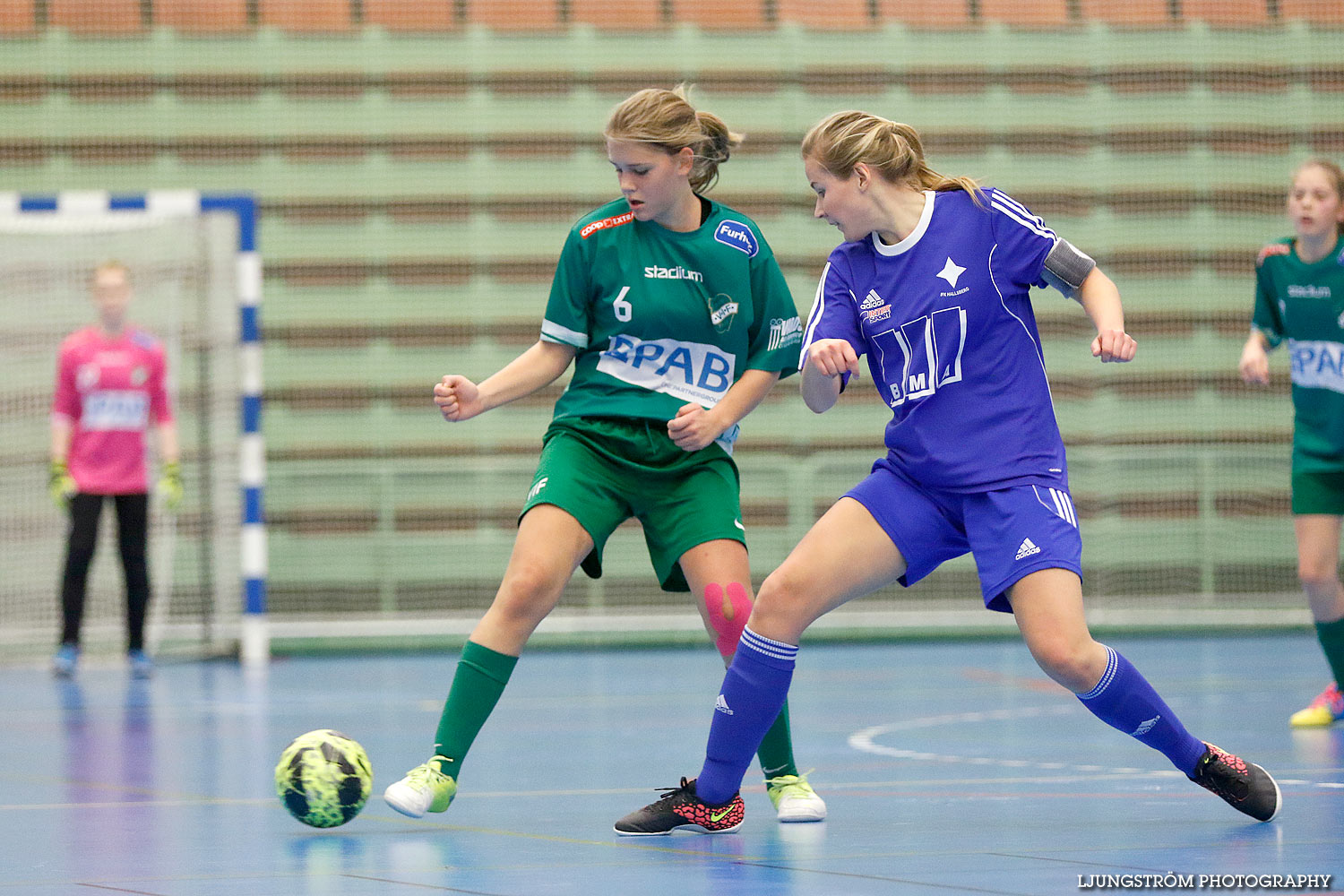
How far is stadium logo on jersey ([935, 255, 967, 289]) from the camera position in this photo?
384 centimetres

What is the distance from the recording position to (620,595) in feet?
35.8

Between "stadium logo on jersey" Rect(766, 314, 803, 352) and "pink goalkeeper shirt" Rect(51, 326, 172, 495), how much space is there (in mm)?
5685

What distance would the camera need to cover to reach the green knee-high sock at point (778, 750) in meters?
4.25

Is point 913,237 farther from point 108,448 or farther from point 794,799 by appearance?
point 108,448

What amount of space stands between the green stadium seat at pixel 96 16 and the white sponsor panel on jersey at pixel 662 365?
7.89 m

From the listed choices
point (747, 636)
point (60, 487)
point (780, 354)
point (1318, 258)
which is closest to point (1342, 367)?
point (1318, 258)

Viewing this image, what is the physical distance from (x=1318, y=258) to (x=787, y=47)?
5704 millimetres

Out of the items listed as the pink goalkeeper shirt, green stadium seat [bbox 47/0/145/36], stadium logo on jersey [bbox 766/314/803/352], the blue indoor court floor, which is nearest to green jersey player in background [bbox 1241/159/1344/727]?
A: the blue indoor court floor

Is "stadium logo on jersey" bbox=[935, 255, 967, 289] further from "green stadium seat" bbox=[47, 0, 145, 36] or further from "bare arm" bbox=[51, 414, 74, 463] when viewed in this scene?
"green stadium seat" bbox=[47, 0, 145, 36]

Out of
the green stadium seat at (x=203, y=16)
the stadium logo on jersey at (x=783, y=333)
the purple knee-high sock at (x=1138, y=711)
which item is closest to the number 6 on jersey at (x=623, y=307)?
the stadium logo on jersey at (x=783, y=333)

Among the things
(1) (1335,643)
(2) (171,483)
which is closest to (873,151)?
(1) (1335,643)

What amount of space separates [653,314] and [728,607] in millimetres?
749

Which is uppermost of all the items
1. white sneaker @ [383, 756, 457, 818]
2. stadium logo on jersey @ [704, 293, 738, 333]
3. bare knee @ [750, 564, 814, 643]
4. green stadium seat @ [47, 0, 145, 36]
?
green stadium seat @ [47, 0, 145, 36]

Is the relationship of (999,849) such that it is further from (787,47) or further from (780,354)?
(787,47)
